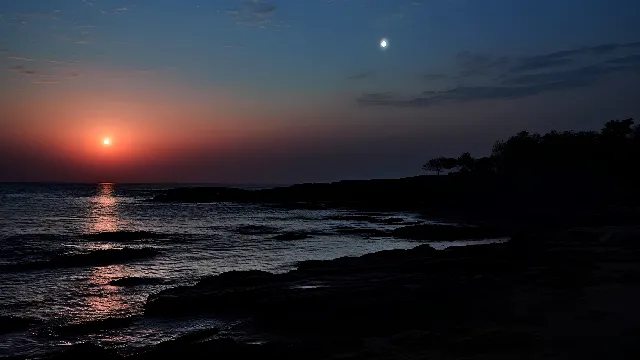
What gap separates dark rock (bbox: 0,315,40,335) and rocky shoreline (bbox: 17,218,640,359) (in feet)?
13.0

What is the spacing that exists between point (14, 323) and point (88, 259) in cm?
1681

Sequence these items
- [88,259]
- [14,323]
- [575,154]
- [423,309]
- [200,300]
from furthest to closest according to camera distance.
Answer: [575,154] < [88,259] < [200,300] < [14,323] < [423,309]

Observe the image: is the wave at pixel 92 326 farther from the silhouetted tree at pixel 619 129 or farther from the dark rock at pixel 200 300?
the silhouetted tree at pixel 619 129

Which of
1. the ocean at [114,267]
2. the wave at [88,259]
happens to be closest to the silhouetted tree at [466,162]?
the ocean at [114,267]

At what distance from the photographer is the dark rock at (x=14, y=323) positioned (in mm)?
16867

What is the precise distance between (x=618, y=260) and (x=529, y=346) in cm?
1424

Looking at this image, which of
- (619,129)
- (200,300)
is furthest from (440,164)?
(200,300)

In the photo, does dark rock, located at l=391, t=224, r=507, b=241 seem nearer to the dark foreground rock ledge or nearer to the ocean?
the ocean

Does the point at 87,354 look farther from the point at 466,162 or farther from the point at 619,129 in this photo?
the point at 466,162

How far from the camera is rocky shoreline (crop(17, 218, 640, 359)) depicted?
11.3m

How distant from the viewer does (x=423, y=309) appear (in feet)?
48.8

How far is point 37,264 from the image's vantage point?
31203mm

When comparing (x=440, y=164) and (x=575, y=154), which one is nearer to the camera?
(x=575, y=154)

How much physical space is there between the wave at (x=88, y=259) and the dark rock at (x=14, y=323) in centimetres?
1374
